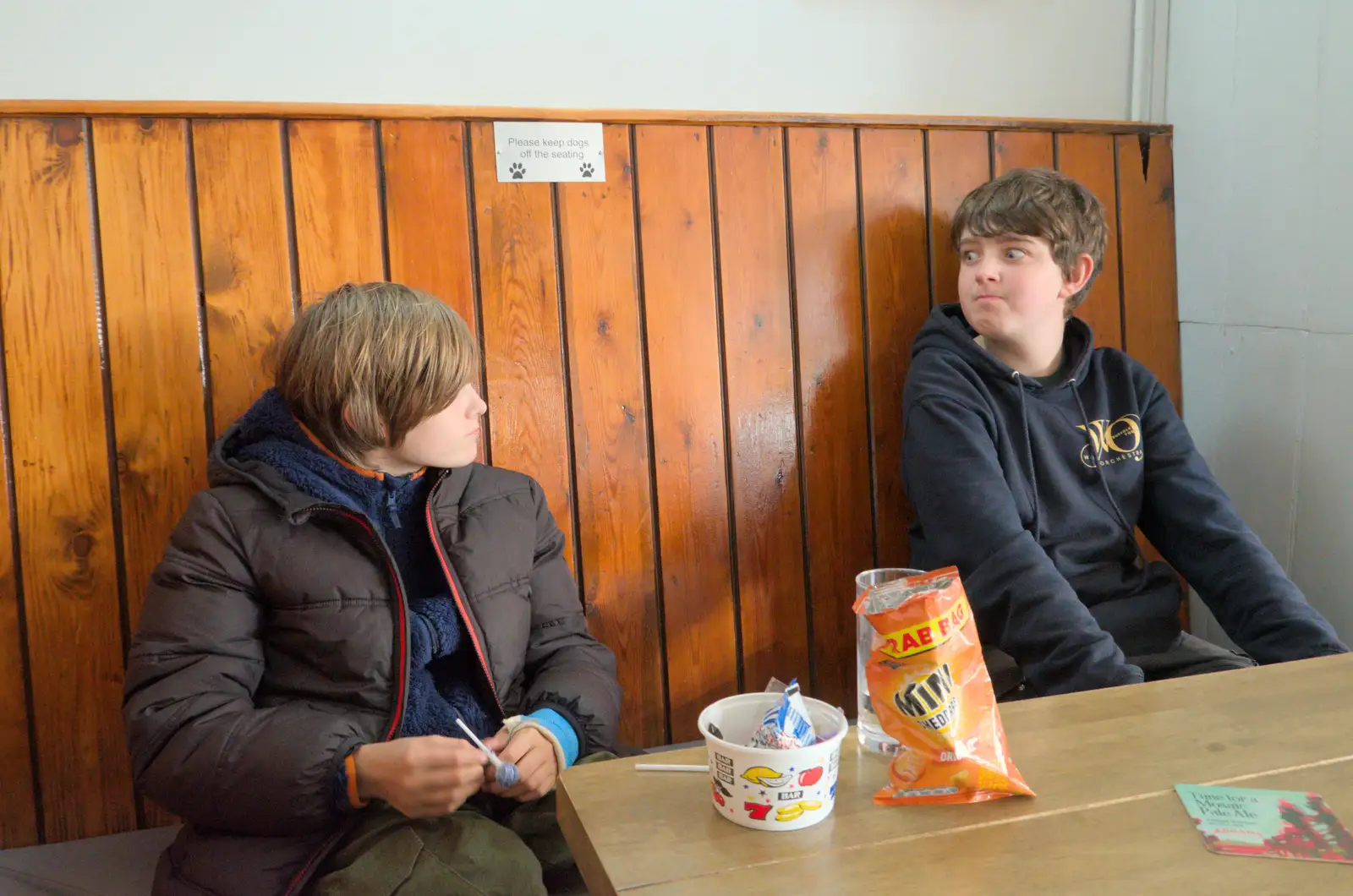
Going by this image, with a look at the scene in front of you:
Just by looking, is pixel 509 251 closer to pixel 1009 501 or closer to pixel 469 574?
pixel 469 574

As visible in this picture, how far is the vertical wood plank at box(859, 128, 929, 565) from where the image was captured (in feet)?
6.30

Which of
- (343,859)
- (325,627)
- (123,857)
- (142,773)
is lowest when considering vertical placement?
(123,857)

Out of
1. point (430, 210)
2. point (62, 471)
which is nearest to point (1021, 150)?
point (430, 210)

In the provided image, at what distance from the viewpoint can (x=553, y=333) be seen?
5.74ft

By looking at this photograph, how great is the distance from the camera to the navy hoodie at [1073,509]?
63.1 inches

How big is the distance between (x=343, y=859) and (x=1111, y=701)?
0.85 metres

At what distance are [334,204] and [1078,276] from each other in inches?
48.2

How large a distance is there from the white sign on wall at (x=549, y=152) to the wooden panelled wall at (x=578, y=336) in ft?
0.08

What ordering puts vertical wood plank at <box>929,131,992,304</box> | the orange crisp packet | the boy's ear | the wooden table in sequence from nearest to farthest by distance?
the wooden table → the orange crisp packet → the boy's ear → vertical wood plank at <box>929,131,992,304</box>

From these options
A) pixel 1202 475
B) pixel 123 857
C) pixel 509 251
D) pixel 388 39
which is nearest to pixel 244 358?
pixel 509 251

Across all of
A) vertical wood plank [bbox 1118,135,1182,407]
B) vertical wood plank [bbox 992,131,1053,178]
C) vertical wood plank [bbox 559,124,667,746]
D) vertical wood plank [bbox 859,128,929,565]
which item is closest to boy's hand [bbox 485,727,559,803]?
vertical wood plank [bbox 559,124,667,746]

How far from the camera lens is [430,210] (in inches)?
66.0

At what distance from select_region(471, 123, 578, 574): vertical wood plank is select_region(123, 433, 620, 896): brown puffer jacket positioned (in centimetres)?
24

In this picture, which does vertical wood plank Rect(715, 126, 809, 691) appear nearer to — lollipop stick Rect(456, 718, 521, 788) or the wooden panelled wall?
the wooden panelled wall
